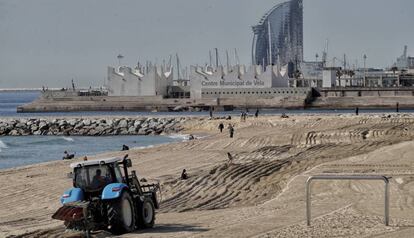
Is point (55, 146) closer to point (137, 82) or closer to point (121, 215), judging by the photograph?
point (121, 215)

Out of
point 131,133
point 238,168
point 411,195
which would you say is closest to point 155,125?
point 131,133

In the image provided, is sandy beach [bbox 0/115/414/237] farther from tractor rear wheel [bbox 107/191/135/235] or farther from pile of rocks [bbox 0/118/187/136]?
pile of rocks [bbox 0/118/187/136]

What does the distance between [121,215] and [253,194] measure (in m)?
6.23

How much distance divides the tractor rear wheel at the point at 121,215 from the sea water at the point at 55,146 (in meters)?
22.0

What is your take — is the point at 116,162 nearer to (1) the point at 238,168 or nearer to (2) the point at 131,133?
(1) the point at 238,168

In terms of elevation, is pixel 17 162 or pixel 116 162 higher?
Result: pixel 116 162

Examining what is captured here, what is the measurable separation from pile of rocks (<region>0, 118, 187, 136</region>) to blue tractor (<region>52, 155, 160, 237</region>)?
4410cm

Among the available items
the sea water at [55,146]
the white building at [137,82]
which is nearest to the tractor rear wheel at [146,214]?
the sea water at [55,146]

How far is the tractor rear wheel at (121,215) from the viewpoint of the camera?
10867mm

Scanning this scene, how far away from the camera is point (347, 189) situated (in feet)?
49.4

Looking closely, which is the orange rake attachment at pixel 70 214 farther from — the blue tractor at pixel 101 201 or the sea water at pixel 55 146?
the sea water at pixel 55 146

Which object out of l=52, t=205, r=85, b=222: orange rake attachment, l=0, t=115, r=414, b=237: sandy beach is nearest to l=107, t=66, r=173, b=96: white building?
l=0, t=115, r=414, b=237: sandy beach

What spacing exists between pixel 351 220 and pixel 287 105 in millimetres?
89286

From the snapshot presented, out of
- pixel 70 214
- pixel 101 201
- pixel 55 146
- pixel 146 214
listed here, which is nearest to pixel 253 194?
pixel 146 214
